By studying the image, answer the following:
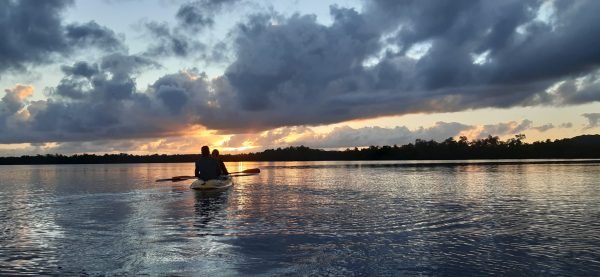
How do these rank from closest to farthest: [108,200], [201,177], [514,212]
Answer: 1. [514,212]
2. [108,200]
3. [201,177]

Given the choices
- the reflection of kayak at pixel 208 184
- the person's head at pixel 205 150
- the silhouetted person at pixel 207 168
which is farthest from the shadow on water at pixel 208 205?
the person's head at pixel 205 150

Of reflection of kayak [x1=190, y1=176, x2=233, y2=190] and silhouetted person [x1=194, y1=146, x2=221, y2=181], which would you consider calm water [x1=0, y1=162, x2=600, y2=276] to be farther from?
A: silhouetted person [x1=194, y1=146, x2=221, y2=181]

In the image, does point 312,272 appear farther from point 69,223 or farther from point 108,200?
point 108,200

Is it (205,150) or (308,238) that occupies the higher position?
(205,150)

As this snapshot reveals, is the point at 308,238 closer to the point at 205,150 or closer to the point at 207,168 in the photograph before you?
the point at 205,150

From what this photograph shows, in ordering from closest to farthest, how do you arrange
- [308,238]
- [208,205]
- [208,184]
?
[308,238]
[208,205]
[208,184]

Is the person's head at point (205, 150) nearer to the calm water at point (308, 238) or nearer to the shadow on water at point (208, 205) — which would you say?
the shadow on water at point (208, 205)

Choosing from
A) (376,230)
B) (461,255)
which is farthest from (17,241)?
(461,255)

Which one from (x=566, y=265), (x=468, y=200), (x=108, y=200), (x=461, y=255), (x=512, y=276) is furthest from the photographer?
(x=108, y=200)

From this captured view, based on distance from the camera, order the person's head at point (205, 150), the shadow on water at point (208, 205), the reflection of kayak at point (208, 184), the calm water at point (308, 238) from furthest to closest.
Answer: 1. the reflection of kayak at point (208, 184)
2. the person's head at point (205, 150)
3. the shadow on water at point (208, 205)
4. the calm water at point (308, 238)

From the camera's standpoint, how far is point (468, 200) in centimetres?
Result: 2602

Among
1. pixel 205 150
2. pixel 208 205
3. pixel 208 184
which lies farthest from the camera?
pixel 208 184

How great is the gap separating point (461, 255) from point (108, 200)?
2239 cm

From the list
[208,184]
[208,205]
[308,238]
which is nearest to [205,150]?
[208,184]
